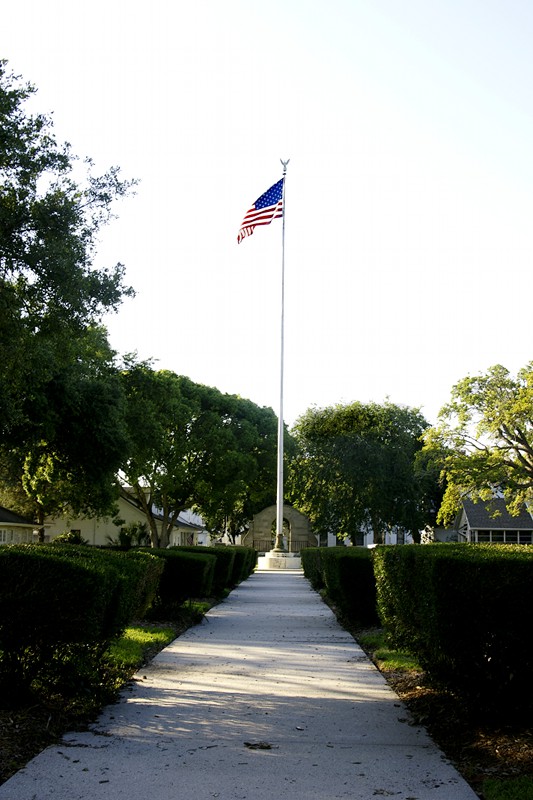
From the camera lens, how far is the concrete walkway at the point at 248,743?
4.96 metres

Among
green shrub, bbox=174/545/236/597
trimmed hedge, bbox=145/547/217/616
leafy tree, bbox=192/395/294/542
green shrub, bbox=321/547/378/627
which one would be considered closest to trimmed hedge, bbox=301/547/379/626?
green shrub, bbox=321/547/378/627

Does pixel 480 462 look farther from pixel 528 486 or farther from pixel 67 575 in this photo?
pixel 67 575

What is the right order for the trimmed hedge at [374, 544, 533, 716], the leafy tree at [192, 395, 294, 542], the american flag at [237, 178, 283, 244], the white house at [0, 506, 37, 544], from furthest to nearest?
the leafy tree at [192, 395, 294, 542], the white house at [0, 506, 37, 544], the american flag at [237, 178, 283, 244], the trimmed hedge at [374, 544, 533, 716]

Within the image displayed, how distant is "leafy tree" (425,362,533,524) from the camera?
143 ft

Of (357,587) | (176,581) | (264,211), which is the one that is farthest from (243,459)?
(357,587)

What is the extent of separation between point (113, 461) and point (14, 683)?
20358mm

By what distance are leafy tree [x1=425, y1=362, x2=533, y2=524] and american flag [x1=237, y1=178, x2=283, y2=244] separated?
45.0ft

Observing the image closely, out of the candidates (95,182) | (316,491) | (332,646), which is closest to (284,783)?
(332,646)

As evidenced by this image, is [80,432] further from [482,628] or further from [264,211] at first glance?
[482,628]

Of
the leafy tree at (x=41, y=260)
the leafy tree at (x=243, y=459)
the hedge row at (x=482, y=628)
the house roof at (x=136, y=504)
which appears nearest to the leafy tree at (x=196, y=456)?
the leafy tree at (x=243, y=459)

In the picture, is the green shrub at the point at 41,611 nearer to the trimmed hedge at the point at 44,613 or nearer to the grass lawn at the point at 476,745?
the trimmed hedge at the point at 44,613

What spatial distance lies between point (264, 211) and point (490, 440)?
17087mm

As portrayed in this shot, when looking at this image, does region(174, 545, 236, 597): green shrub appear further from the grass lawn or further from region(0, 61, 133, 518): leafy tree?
the grass lawn

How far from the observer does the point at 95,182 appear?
16.0 meters
